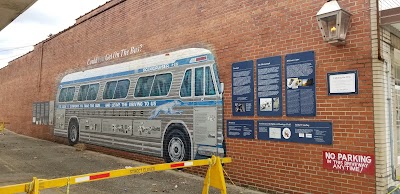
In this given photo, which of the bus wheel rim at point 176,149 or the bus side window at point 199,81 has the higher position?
the bus side window at point 199,81

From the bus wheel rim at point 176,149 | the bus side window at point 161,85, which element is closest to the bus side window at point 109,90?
the bus side window at point 161,85

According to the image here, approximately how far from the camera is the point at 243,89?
7117 mm

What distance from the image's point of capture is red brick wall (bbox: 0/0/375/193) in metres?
5.44

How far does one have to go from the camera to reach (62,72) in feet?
50.0

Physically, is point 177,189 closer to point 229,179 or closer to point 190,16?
point 229,179

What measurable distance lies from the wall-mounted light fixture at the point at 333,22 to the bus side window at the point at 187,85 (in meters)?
3.64

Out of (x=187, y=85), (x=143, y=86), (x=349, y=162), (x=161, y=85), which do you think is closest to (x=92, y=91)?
(x=143, y=86)

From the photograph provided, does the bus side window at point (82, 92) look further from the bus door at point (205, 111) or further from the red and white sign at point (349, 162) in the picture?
the red and white sign at point (349, 162)

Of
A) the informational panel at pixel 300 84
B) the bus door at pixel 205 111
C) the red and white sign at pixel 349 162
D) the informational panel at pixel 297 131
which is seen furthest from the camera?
the bus door at pixel 205 111

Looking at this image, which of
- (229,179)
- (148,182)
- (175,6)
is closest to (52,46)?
(175,6)

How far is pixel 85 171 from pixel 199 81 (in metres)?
4.09

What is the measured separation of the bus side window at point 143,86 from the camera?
379 inches

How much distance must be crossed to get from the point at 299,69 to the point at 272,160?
6.34ft

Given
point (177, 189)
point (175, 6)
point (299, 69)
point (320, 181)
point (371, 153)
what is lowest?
point (177, 189)
